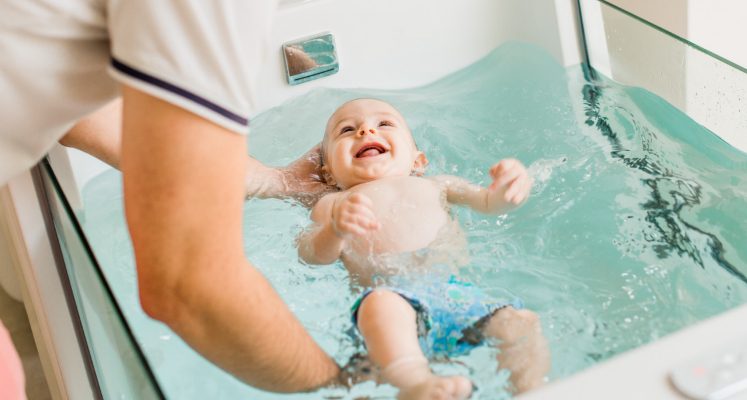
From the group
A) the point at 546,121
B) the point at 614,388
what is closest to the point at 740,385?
the point at 614,388

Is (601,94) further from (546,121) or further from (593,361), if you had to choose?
Answer: (593,361)

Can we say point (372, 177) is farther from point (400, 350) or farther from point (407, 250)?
point (400, 350)

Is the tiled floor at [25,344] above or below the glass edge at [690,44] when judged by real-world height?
below

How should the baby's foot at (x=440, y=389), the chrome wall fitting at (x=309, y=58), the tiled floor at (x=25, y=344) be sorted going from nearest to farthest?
the baby's foot at (x=440, y=389)
the tiled floor at (x=25, y=344)
the chrome wall fitting at (x=309, y=58)

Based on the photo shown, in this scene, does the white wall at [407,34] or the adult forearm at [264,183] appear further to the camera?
the white wall at [407,34]

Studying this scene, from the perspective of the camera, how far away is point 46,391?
1435mm

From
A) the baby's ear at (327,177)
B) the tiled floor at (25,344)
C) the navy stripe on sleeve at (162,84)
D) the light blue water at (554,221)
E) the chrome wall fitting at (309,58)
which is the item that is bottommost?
the tiled floor at (25,344)

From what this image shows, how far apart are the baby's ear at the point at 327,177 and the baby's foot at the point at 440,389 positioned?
19.8 inches

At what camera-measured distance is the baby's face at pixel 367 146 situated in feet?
4.20

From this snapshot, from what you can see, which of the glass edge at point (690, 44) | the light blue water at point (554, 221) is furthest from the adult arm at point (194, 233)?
the glass edge at point (690, 44)

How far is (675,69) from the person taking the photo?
1291mm

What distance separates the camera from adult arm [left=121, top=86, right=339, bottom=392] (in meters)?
0.60

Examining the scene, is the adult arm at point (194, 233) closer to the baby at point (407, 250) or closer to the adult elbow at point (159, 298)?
the adult elbow at point (159, 298)

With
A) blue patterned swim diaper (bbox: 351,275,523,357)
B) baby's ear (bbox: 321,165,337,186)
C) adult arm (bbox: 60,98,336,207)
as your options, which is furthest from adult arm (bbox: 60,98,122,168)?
blue patterned swim diaper (bbox: 351,275,523,357)
